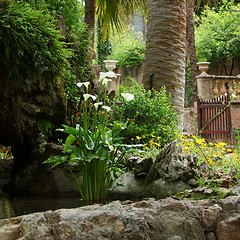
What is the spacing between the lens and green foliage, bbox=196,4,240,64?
24234mm

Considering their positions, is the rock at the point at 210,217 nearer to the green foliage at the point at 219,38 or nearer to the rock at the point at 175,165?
the rock at the point at 175,165

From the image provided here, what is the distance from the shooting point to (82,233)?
3.38 m

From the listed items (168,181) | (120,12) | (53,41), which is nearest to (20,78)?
(53,41)

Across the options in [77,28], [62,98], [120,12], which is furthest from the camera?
[120,12]

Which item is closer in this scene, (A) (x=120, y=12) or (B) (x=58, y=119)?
(B) (x=58, y=119)

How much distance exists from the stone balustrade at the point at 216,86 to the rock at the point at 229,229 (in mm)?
13233

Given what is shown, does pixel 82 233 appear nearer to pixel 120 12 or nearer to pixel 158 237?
pixel 158 237

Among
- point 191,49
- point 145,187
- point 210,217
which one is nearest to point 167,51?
Answer: point 145,187

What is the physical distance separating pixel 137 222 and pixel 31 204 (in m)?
2.45

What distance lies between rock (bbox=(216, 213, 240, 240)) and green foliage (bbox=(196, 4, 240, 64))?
2134 centimetres

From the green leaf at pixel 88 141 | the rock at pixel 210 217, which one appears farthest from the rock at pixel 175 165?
the rock at pixel 210 217

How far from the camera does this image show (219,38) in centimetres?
2488

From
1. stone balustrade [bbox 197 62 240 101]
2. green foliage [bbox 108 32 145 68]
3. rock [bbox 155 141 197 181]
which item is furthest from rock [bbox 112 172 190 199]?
green foliage [bbox 108 32 145 68]

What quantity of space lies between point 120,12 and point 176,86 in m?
4.76
